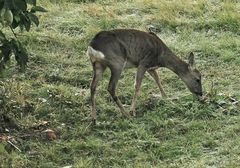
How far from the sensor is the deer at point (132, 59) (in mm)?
7352

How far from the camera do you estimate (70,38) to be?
32.5 feet

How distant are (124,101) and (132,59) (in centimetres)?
60

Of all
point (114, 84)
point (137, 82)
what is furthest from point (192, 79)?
point (114, 84)

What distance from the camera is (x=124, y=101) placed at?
26.3 ft

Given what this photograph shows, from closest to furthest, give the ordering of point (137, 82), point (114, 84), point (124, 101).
Result: point (114, 84)
point (137, 82)
point (124, 101)

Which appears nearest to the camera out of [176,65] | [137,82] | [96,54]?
[96,54]

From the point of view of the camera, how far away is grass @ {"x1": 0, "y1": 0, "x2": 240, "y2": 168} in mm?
6457

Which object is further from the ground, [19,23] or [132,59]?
[19,23]

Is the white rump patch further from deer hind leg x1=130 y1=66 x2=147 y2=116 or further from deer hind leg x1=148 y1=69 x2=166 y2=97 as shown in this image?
deer hind leg x1=148 y1=69 x2=166 y2=97

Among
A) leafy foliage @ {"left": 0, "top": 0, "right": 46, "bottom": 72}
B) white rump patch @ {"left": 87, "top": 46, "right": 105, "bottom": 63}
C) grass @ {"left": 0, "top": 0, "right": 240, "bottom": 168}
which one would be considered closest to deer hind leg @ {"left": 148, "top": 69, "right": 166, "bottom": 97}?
grass @ {"left": 0, "top": 0, "right": 240, "bottom": 168}

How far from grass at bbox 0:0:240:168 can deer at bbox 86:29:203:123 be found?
0.21 m

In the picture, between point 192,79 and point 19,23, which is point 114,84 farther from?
point 19,23

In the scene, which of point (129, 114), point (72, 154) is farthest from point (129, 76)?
point (72, 154)

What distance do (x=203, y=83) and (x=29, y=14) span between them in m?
3.48
